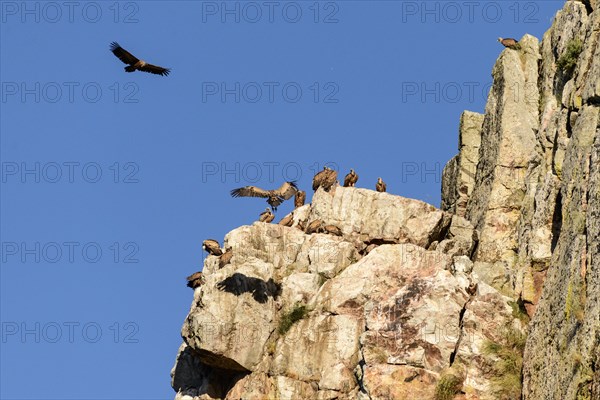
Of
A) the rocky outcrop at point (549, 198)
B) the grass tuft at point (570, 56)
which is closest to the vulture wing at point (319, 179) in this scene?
the rocky outcrop at point (549, 198)

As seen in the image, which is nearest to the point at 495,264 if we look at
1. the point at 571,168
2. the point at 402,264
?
the point at 402,264

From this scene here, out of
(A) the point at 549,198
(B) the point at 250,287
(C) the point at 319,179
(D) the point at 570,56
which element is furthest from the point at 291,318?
(D) the point at 570,56

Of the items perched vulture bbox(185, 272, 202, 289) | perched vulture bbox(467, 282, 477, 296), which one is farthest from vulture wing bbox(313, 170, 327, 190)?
perched vulture bbox(467, 282, 477, 296)

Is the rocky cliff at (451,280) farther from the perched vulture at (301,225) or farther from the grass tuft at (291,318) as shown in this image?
the perched vulture at (301,225)

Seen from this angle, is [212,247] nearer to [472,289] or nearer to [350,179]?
[350,179]

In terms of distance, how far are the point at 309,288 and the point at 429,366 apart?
7.45 meters

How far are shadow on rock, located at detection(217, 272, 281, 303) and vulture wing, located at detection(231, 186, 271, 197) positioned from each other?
269 inches

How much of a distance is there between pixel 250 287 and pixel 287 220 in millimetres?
5445

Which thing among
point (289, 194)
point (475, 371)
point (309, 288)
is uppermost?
point (289, 194)

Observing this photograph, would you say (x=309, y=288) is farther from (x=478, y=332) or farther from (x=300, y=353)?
(x=478, y=332)

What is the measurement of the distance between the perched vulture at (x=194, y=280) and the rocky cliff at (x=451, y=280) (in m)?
1.10

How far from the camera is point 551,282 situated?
53.4 metres

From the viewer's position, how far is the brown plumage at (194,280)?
2522 inches

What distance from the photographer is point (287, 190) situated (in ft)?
220
